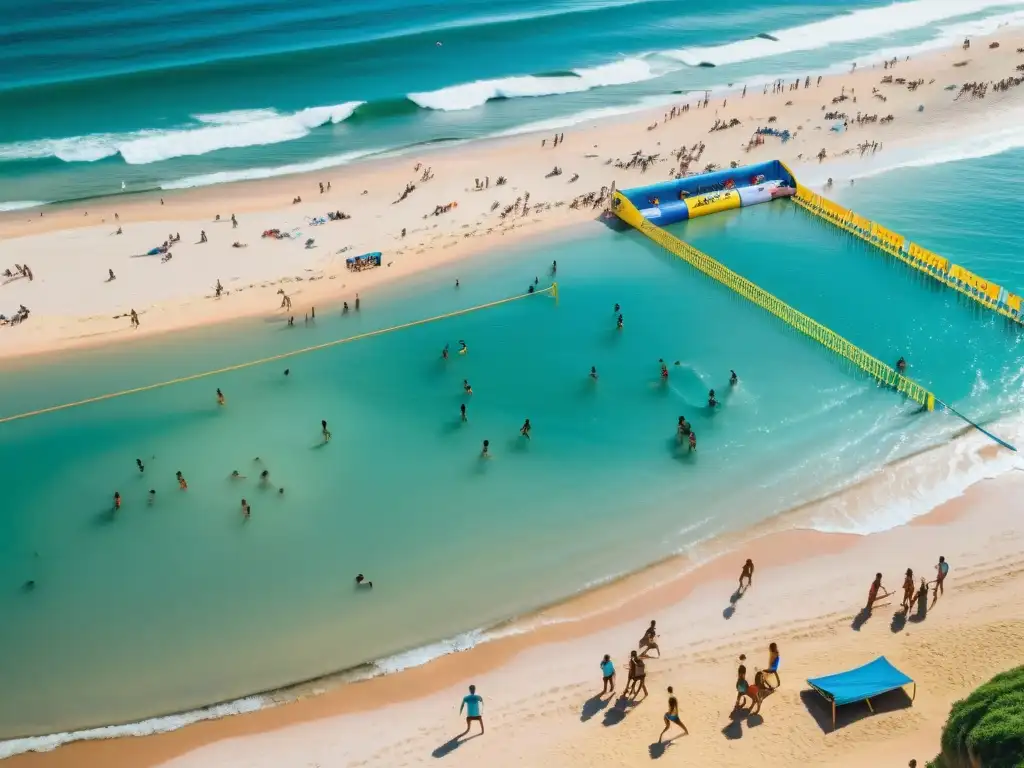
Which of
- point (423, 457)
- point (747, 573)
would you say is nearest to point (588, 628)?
point (747, 573)

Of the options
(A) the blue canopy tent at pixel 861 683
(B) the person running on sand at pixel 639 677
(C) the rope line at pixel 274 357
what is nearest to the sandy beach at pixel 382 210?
(C) the rope line at pixel 274 357

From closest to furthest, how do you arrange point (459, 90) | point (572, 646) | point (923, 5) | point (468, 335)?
point (572, 646) < point (468, 335) < point (459, 90) < point (923, 5)

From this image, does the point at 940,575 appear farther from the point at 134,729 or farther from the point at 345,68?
the point at 345,68

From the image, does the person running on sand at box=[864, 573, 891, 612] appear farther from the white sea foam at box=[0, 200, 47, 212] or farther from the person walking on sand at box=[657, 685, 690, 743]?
the white sea foam at box=[0, 200, 47, 212]

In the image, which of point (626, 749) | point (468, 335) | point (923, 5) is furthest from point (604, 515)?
point (923, 5)

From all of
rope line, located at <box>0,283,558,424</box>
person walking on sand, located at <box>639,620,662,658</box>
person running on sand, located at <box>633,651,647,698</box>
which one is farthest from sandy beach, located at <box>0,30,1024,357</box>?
person running on sand, located at <box>633,651,647,698</box>

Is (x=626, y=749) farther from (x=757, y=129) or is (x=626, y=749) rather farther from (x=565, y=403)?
(x=757, y=129)
